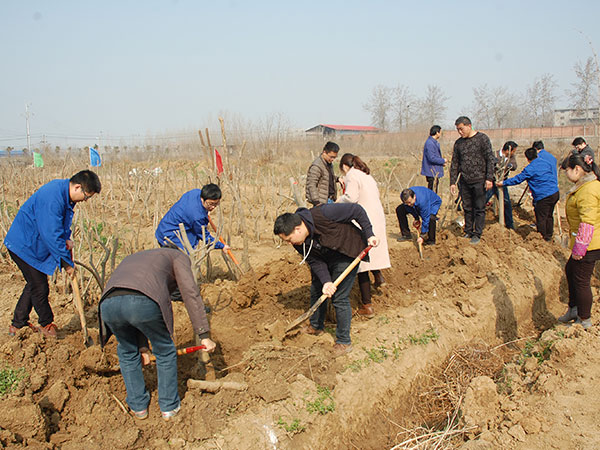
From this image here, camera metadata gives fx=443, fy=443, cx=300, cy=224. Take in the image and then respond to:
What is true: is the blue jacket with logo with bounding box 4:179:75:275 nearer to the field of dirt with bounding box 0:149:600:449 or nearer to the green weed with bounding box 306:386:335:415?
the field of dirt with bounding box 0:149:600:449

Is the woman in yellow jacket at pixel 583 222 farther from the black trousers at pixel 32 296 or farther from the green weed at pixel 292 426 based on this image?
the black trousers at pixel 32 296

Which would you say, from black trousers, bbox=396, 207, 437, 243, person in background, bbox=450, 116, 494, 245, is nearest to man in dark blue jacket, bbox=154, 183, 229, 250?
black trousers, bbox=396, 207, 437, 243

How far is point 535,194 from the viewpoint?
266 inches

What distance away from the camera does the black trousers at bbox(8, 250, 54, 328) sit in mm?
3883

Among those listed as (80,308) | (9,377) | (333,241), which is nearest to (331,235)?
(333,241)

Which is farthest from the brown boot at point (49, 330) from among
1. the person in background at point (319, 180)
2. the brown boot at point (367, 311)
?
the person in background at point (319, 180)

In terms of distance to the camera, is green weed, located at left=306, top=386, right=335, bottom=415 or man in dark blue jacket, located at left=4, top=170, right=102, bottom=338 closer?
green weed, located at left=306, top=386, right=335, bottom=415

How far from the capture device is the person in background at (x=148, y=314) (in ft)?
8.93

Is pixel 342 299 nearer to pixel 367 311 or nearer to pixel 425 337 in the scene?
pixel 367 311

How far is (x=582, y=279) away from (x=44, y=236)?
5.01 m

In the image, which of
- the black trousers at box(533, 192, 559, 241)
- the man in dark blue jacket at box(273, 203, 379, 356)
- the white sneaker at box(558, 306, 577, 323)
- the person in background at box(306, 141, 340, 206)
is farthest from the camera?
the black trousers at box(533, 192, 559, 241)

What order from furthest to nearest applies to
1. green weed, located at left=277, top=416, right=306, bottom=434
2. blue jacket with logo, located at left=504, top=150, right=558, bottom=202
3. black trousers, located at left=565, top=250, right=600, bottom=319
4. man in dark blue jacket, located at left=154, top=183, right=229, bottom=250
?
1. blue jacket with logo, located at left=504, top=150, right=558, bottom=202
2. man in dark blue jacket, located at left=154, top=183, right=229, bottom=250
3. black trousers, located at left=565, top=250, right=600, bottom=319
4. green weed, located at left=277, top=416, right=306, bottom=434

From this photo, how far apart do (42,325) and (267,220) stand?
6006 millimetres

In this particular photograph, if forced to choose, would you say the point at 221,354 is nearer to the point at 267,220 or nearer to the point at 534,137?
the point at 267,220
